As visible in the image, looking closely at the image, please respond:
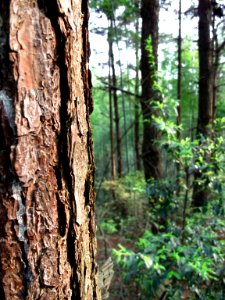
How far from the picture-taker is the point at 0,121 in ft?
2.25

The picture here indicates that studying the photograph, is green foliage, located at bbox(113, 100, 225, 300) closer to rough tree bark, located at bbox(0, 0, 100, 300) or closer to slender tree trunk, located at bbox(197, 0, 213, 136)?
rough tree bark, located at bbox(0, 0, 100, 300)

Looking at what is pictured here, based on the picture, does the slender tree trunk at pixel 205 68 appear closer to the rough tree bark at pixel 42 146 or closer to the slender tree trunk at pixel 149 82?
the slender tree trunk at pixel 149 82

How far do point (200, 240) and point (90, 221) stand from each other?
7.57 feet

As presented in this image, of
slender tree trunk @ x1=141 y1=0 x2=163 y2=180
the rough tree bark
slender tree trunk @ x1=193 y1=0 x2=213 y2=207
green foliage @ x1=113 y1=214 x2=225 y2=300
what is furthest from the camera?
slender tree trunk @ x1=193 y1=0 x2=213 y2=207

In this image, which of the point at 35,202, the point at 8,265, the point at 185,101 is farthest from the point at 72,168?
the point at 185,101

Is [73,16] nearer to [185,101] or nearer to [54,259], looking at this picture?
[54,259]

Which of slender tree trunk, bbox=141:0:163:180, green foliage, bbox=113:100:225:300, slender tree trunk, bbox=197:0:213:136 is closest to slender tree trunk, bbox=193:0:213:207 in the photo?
slender tree trunk, bbox=197:0:213:136

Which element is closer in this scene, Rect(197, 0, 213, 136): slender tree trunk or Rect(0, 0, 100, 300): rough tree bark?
Rect(0, 0, 100, 300): rough tree bark

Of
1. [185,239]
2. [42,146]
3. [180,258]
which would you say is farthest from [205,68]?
[42,146]

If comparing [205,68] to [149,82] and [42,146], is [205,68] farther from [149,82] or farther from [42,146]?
[42,146]

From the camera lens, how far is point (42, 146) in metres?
0.74

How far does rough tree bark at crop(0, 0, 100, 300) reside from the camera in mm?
688

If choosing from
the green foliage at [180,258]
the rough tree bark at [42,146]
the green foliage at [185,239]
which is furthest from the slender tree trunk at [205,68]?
the rough tree bark at [42,146]

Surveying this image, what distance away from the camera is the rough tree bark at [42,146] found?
2.26ft
